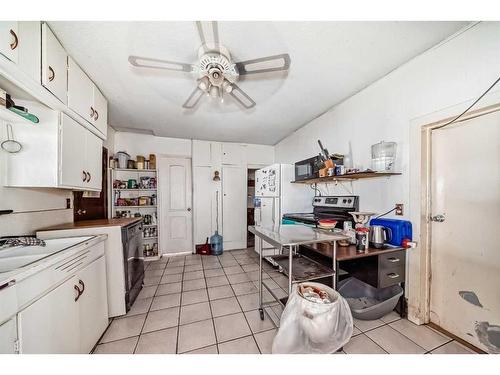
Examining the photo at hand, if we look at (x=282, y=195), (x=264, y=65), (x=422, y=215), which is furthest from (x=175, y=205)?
(x=422, y=215)

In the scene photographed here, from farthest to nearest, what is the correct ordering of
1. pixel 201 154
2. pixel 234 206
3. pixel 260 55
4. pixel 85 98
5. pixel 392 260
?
1. pixel 234 206
2. pixel 201 154
3. pixel 85 98
4. pixel 392 260
5. pixel 260 55

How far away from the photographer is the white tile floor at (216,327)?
141cm

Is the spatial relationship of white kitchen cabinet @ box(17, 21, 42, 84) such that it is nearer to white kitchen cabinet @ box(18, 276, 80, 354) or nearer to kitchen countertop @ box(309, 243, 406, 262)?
white kitchen cabinet @ box(18, 276, 80, 354)

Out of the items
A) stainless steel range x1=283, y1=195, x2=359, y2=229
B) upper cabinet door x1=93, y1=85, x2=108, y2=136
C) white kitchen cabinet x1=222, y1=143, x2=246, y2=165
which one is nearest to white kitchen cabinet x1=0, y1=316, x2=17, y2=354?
upper cabinet door x1=93, y1=85, x2=108, y2=136

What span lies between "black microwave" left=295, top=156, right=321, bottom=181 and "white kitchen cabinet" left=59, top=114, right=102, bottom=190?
2.62 meters

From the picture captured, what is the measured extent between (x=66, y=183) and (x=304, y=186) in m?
3.00

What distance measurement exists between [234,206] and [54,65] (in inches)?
131

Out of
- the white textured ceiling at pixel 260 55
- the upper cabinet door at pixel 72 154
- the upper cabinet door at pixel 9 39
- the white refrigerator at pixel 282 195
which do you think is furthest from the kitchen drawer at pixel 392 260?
the upper cabinet door at pixel 9 39

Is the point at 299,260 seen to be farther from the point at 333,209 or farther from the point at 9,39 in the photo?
the point at 9,39

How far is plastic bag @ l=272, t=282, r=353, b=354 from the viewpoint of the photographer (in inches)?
46.8

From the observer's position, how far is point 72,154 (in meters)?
1.57

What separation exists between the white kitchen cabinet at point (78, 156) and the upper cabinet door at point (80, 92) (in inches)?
5.3

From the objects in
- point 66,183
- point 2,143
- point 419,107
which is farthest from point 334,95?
point 2,143

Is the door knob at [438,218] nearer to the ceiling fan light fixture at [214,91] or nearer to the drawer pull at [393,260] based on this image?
the drawer pull at [393,260]
